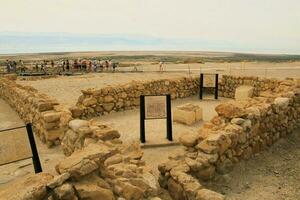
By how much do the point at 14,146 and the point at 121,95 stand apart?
23.0ft

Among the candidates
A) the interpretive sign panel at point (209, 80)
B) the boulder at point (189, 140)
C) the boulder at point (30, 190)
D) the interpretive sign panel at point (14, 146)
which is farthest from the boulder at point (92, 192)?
the interpretive sign panel at point (209, 80)

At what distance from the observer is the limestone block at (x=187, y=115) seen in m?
10.5

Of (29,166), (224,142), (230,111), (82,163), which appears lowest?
(29,166)

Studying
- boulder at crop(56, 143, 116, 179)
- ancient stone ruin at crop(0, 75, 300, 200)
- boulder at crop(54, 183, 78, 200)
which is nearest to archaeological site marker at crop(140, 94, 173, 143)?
ancient stone ruin at crop(0, 75, 300, 200)

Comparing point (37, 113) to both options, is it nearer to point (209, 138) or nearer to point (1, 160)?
point (1, 160)

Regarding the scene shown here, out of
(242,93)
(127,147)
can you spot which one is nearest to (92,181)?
(127,147)

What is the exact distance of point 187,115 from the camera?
10445mm

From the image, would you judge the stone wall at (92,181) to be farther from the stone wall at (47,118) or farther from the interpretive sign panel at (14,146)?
the stone wall at (47,118)

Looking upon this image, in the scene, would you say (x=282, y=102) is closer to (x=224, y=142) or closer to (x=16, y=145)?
(x=224, y=142)

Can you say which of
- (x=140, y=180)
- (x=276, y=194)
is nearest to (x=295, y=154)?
(x=276, y=194)

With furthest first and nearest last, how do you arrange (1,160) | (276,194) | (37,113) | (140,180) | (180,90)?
(180,90)
(37,113)
(276,194)
(1,160)
(140,180)

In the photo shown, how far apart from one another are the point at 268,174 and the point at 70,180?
482 cm

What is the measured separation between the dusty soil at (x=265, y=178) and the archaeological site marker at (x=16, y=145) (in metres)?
3.52

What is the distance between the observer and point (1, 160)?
5.39 metres
